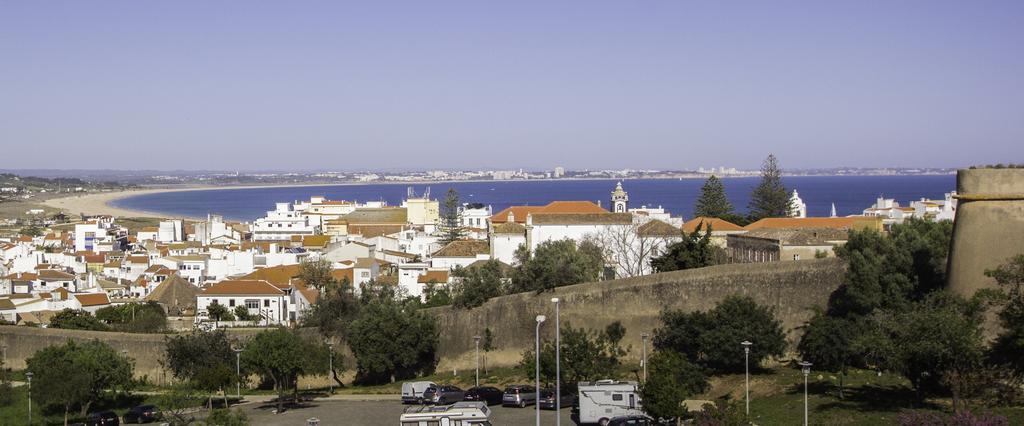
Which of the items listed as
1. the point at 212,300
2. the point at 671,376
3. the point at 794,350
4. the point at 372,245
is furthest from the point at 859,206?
the point at 671,376

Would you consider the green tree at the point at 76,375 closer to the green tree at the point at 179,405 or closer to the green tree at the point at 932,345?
the green tree at the point at 179,405

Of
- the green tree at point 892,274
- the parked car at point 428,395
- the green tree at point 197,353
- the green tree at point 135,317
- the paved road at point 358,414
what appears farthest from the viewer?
the green tree at point 135,317

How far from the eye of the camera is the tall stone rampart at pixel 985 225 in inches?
885

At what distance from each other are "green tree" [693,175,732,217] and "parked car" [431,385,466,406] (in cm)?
3833

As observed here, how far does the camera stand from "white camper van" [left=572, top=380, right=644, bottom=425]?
2172cm

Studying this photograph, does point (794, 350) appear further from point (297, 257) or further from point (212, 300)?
point (297, 257)

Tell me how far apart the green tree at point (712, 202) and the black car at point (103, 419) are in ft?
139

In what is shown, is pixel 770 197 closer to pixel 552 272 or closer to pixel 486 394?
pixel 552 272

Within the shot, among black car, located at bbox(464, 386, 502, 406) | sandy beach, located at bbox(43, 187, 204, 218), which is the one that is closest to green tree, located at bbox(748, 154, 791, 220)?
black car, located at bbox(464, 386, 502, 406)

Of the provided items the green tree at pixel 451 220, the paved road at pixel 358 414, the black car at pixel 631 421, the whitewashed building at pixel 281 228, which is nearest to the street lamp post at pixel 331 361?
the paved road at pixel 358 414

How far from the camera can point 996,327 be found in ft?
75.6

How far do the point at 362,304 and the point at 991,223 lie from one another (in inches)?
706

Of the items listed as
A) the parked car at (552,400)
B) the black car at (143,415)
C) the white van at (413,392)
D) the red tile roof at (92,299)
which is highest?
the parked car at (552,400)

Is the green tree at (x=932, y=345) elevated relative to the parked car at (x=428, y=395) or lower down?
elevated
